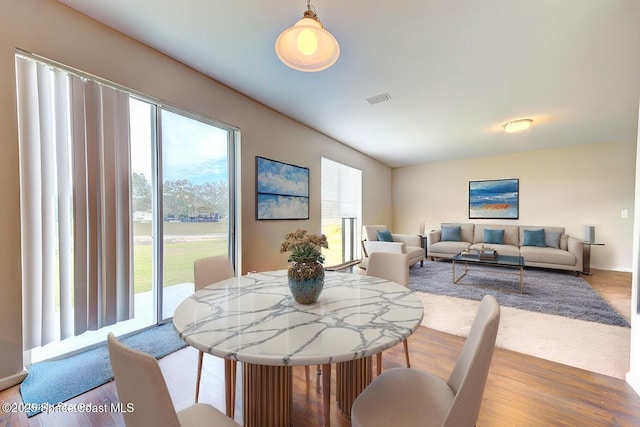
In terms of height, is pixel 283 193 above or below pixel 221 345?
above

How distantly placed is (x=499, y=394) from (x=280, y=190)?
2901 millimetres

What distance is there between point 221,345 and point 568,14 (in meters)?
2.85

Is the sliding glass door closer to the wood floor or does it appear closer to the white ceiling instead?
the white ceiling

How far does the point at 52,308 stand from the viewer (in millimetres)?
1731

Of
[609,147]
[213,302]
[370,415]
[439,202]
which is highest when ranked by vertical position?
[609,147]

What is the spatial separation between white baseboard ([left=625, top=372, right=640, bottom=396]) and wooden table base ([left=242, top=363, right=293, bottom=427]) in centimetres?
207

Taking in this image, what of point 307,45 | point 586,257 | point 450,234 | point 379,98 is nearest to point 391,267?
point 307,45

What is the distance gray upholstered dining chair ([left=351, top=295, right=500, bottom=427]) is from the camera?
25.8 inches

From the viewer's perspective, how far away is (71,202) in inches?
70.3

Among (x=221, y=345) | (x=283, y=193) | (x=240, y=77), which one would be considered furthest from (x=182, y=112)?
(x=221, y=345)

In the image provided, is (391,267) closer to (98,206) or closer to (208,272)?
(208,272)

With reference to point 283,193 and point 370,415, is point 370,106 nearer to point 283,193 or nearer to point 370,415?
point 283,193

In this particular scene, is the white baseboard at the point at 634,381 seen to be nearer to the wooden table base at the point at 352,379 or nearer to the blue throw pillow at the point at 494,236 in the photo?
the wooden table base at the point at 352,379

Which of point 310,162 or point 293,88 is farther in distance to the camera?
point 310,162
